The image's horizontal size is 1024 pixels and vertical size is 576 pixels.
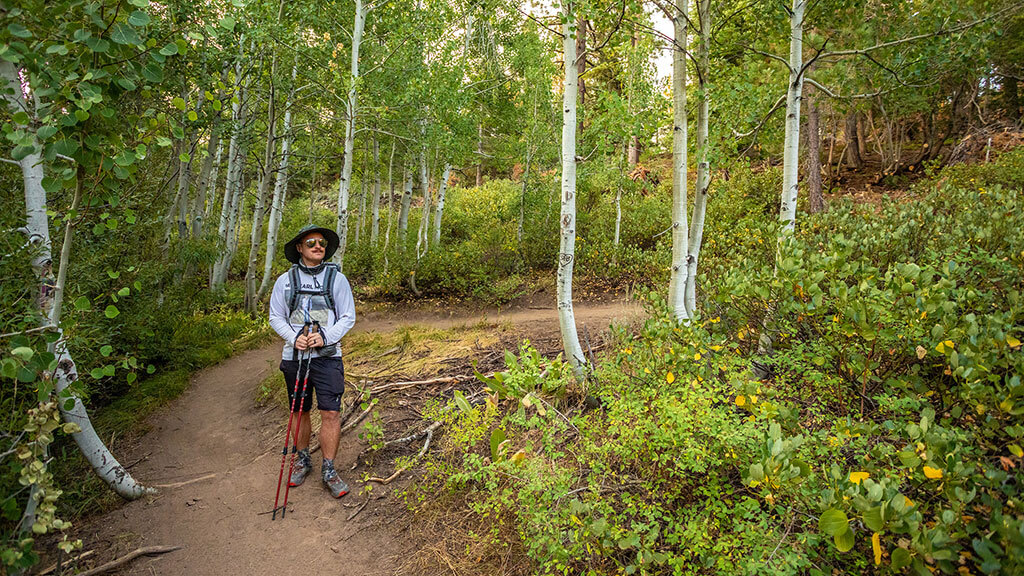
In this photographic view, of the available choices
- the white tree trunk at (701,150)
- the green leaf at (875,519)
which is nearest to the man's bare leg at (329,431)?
the white tree trunk at (701,150)

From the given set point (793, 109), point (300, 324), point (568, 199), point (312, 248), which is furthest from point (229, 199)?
point (793, 109)

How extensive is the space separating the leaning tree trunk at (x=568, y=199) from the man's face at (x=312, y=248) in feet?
7.48

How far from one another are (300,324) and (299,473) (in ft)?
→ 4.93

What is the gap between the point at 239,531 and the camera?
3746 millimetres

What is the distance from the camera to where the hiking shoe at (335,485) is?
4148mm

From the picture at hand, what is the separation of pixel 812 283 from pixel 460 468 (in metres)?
3.21

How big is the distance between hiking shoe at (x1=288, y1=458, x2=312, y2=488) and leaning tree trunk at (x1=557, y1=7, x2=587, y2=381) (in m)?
2.84

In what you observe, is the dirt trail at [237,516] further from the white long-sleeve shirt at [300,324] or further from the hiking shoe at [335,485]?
the white long-sleeve shirt at [300,324]

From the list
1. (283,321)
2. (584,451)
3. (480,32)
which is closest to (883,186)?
(480,32)

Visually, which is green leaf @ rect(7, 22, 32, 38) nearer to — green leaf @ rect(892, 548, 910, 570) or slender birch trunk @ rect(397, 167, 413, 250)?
green leaf @ rect(892, 548, 910, 570)

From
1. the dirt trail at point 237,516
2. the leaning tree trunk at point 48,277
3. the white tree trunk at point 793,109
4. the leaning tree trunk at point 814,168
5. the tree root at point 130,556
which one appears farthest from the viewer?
the leaning tree trunk at point 814,168

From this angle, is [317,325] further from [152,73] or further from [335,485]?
[152,73]

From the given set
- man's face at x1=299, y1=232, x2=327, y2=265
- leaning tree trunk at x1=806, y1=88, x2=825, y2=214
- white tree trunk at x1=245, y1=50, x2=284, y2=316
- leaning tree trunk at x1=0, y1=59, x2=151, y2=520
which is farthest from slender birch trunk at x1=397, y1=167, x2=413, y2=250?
leaning tree trunk at x1=806, y1=88, x2=825, y2=214

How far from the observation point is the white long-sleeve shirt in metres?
4.06
